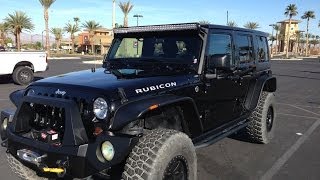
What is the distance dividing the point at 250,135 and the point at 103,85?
12.7 ft

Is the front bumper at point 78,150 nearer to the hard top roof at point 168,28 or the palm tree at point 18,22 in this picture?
the hard top roof at point 168,28

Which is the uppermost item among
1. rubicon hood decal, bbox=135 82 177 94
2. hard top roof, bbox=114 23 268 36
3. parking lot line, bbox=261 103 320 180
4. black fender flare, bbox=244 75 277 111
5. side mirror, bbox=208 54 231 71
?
hard top roof, bbox=114 23 268 36

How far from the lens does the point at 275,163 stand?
629 centimetres

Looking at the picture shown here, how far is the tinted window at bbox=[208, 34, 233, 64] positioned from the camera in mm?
5590

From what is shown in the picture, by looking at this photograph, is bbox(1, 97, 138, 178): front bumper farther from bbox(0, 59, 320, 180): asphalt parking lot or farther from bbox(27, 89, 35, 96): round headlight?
bbox(0, 59, 320, 180): asphalt parking lot

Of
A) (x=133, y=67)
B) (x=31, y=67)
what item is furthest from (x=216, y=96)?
(x=31, y=67)

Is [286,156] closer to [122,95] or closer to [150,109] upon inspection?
[150,109]

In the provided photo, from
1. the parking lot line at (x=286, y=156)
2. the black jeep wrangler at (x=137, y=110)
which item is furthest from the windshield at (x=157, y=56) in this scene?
the parking lot line at (x=286, y=156)

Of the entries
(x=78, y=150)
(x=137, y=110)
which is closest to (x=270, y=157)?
(x=137, y=110)

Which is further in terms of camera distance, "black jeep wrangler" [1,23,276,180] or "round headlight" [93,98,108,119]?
"round headlight" [93,98,108,119]

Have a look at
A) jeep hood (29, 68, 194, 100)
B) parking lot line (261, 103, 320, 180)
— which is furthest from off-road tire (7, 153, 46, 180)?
parking lot line (261, 103, 320, 180)

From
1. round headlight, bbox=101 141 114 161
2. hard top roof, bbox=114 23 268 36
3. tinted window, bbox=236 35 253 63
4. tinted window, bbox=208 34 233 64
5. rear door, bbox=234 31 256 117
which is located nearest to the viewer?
round headlight, bbox=101 141 114 161

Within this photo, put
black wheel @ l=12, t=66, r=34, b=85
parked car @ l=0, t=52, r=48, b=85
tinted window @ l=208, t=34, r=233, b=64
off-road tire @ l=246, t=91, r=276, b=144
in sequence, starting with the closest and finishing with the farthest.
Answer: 1. tinted window @ l=208, t=34, r=233, b=64
2. off-road tire @ l=246, t=91, r=276, b=144
3. parked car @ l=0, t=52, r=48, b=85
4. black wheel @ l=12, t=66, r=34, b=85

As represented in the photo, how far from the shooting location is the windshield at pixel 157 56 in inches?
208
